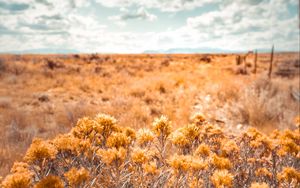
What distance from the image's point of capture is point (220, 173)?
2186 mm

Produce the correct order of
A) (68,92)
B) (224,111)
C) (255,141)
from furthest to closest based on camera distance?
(68,92) < (224,111) < (255,141)

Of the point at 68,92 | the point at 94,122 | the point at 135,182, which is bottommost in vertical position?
the point at 68,92

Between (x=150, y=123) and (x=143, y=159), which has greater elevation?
(x=143, y=159)

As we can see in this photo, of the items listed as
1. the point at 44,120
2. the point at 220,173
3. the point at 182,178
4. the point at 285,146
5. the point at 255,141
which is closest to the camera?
the point at 220,173

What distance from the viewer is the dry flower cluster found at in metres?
2.09

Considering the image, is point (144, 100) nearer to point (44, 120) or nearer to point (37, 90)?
point (44, 120)

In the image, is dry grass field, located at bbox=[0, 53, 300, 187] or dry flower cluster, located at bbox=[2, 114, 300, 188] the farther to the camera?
dry grass field, located at bbox=[0, 53, 300, 187]

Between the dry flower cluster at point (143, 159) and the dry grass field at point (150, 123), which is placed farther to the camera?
the dry grass field at point (150, 123)

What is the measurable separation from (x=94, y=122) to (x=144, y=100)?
10.9m

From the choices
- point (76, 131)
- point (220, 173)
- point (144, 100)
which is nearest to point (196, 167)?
point (220, 173)

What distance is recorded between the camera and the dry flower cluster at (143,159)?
2.09 m

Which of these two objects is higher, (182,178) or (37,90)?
(182,178)

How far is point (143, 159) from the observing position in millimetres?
2361

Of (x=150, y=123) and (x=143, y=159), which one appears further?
(x=150, y=123)
